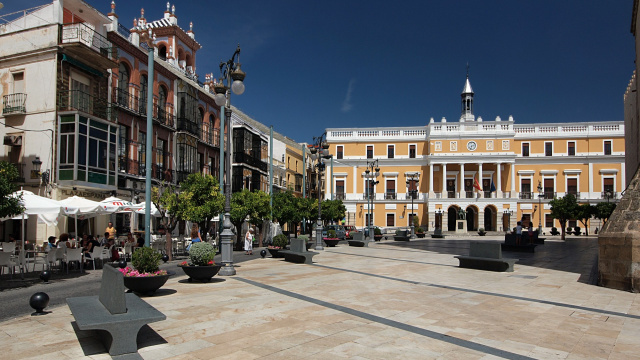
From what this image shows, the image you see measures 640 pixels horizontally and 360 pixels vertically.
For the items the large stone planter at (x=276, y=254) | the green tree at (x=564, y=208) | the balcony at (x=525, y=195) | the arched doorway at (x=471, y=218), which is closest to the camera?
the large stone planter at (x=276, y=254)

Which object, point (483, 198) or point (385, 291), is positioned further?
point (483, 198)

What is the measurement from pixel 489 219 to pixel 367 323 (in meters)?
53.0

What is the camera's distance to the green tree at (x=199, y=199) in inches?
653

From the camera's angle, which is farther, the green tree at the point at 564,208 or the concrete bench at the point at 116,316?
the green tree at the point at 564,208

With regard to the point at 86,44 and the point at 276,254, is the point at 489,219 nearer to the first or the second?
the point at 276,254

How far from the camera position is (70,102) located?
67.3 feet

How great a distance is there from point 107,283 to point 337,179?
180 ft

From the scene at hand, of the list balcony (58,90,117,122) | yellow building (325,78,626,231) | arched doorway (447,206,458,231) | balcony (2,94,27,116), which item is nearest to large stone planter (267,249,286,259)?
balcony (58,90,117,122)

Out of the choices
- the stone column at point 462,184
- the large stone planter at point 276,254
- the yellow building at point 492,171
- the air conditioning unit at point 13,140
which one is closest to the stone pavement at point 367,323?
the large stone planter at point 276,254

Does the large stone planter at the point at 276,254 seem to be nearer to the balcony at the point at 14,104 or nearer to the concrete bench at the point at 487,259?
the concrete bench at the point at 487,259

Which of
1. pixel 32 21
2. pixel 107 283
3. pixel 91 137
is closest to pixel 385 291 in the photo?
pixel 107 283

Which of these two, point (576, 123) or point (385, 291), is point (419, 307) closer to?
point (385, 291)

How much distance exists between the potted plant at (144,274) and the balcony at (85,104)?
14547 mm

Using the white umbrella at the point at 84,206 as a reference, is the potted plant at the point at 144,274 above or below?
below
